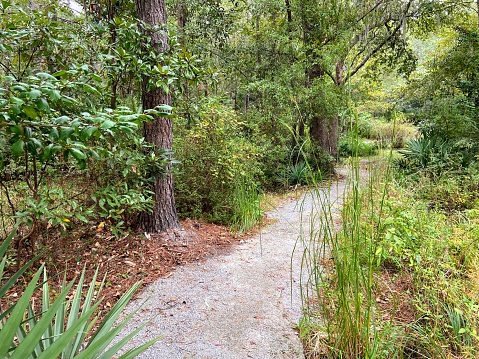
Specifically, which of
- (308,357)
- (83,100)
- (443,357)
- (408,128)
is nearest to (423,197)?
(443,357)

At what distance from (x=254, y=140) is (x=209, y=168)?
174 cm

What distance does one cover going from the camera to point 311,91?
620 cm

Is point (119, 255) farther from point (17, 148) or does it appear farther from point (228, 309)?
point (17, 148)

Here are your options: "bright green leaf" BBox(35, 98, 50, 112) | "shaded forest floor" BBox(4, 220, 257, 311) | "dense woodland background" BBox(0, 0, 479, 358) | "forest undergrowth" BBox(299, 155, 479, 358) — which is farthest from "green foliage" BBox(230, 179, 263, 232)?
"bright green leaf" BBox(35, 98, 50, 112)

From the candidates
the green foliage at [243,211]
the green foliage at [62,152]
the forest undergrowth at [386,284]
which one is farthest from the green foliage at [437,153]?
the green foliage at [62,152]

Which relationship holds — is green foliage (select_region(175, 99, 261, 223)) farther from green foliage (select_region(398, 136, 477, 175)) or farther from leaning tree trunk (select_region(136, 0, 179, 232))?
green foliage (select_region(398, 136, 477, 175))

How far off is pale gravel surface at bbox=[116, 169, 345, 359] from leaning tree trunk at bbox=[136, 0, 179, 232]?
679mm

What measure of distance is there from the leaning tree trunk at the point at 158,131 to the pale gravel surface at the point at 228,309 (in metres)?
0.68

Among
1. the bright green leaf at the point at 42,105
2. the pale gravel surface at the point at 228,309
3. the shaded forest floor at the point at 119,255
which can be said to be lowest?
the pale gravel surface at the point at 228,309

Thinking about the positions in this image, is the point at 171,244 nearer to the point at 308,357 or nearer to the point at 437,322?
the point at 308,357

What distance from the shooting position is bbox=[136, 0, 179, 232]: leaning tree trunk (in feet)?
10.3

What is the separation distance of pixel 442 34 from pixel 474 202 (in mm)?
6816

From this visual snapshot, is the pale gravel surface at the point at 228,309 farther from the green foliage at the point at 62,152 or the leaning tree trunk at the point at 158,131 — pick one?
the green foliage at the point at 62,152

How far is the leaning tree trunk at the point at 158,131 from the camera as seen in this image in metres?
3.14
